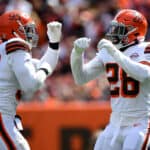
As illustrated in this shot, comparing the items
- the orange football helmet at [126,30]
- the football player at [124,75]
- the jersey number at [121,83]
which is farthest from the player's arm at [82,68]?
the orange football helmet at [126,30]

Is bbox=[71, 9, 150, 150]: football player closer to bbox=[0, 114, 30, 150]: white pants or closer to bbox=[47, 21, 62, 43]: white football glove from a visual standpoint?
bbox=[47, 21, 62, 43]: white football glove

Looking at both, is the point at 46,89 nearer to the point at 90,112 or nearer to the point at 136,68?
the point at 90,112

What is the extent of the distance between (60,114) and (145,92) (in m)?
2.96

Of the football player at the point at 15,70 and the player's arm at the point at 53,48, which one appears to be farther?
the player's arm at the point at 53,48

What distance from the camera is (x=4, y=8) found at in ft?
35.7

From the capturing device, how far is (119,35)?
627 cm

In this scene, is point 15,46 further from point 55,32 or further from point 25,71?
point 55,32

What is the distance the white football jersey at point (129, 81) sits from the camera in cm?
595

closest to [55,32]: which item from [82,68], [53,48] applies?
[53,48]

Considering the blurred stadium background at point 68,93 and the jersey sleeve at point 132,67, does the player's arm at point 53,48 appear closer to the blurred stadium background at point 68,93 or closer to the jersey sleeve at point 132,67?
Result: the jersey sleeve at point 132,67

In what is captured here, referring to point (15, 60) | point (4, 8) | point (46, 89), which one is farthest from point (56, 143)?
point (15, 60)

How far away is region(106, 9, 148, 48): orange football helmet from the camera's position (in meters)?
6.27

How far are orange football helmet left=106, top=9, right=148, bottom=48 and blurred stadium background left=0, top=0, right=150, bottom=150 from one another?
2473 millimetres

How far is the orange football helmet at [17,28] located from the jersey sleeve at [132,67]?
625 mm
